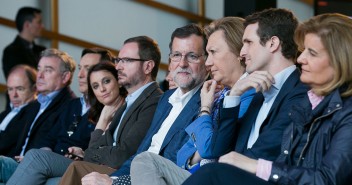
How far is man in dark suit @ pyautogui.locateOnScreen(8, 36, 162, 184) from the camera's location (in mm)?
5879

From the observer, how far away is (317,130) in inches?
159

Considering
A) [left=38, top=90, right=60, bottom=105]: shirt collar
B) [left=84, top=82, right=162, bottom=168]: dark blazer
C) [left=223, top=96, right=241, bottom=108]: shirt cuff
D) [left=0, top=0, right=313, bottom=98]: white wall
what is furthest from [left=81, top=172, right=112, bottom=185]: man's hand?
[left=0, top=0, right=313, bottom=98]: white wall

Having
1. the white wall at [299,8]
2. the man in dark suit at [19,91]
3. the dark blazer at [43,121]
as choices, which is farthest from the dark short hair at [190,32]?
the white wall at [299,8]

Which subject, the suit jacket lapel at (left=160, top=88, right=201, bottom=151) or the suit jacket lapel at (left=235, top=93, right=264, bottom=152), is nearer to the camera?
the suit jacket lapel at (left=235, top=93, right=264, bottom=152)

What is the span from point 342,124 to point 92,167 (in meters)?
2.15

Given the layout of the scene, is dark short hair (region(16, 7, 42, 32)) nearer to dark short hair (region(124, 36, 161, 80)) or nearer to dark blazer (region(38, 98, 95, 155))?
dark blazer (region(38, 98, 95, 155))

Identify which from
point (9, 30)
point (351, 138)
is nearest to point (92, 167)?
point (351, 138)

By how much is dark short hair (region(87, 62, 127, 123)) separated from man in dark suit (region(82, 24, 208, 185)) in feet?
3.25

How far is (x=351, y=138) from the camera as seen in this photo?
387 centimetres

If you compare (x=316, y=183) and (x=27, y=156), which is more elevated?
(x=316, y=183)

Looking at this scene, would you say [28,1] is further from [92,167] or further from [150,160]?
[150,160]

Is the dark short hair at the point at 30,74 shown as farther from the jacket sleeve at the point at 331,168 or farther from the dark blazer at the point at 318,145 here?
the jacket sleeve at the point at 331,168

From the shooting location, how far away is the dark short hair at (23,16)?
30.7ft

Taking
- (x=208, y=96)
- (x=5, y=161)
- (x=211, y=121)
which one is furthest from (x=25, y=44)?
(x=211, y=121)
